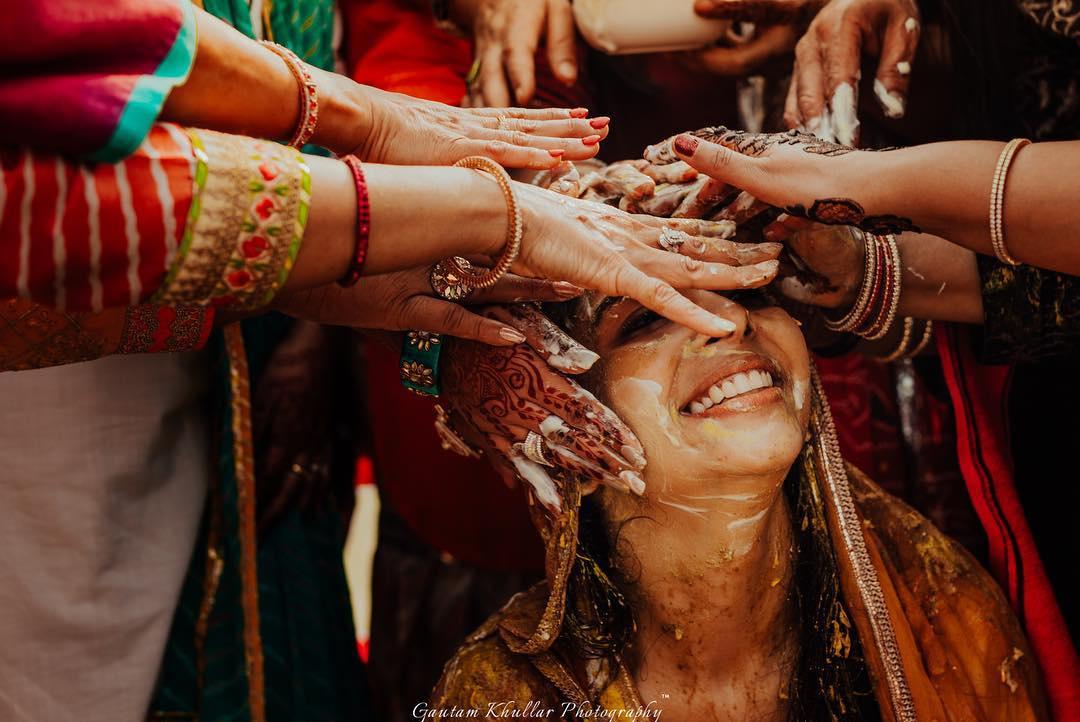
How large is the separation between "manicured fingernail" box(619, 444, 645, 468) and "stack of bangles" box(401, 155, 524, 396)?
31 centimetres

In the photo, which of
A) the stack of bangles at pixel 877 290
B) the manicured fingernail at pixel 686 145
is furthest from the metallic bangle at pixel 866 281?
the manicured fingernail at pixel 686 145

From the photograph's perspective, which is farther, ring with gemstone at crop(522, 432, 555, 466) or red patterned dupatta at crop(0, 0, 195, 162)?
ring with gemstone at crop(522, 432, 555, 466)

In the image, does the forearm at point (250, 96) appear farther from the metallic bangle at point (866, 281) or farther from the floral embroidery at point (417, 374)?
the metallic bangle at point (866, 281)

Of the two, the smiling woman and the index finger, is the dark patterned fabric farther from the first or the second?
the smiling woman

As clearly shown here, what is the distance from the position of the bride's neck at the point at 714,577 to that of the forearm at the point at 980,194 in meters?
0.44

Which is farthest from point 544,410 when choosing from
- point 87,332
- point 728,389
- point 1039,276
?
point 1039,276

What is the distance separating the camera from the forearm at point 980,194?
1.40m

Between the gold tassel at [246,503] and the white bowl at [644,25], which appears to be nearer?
the white bowl at [644,25]

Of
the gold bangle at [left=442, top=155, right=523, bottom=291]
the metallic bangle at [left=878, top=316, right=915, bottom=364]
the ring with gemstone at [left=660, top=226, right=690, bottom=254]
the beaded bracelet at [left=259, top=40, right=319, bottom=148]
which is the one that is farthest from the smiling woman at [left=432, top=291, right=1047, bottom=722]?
the beaded bracelet at [left=259, top=40, right=319, bottom=148]

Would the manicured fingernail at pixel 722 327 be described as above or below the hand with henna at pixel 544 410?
above

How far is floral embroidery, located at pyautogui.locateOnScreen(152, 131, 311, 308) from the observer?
1162mm

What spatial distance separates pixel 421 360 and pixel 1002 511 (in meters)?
1.07

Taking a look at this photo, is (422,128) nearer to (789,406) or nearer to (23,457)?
(789,406)

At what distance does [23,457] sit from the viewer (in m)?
1.95
